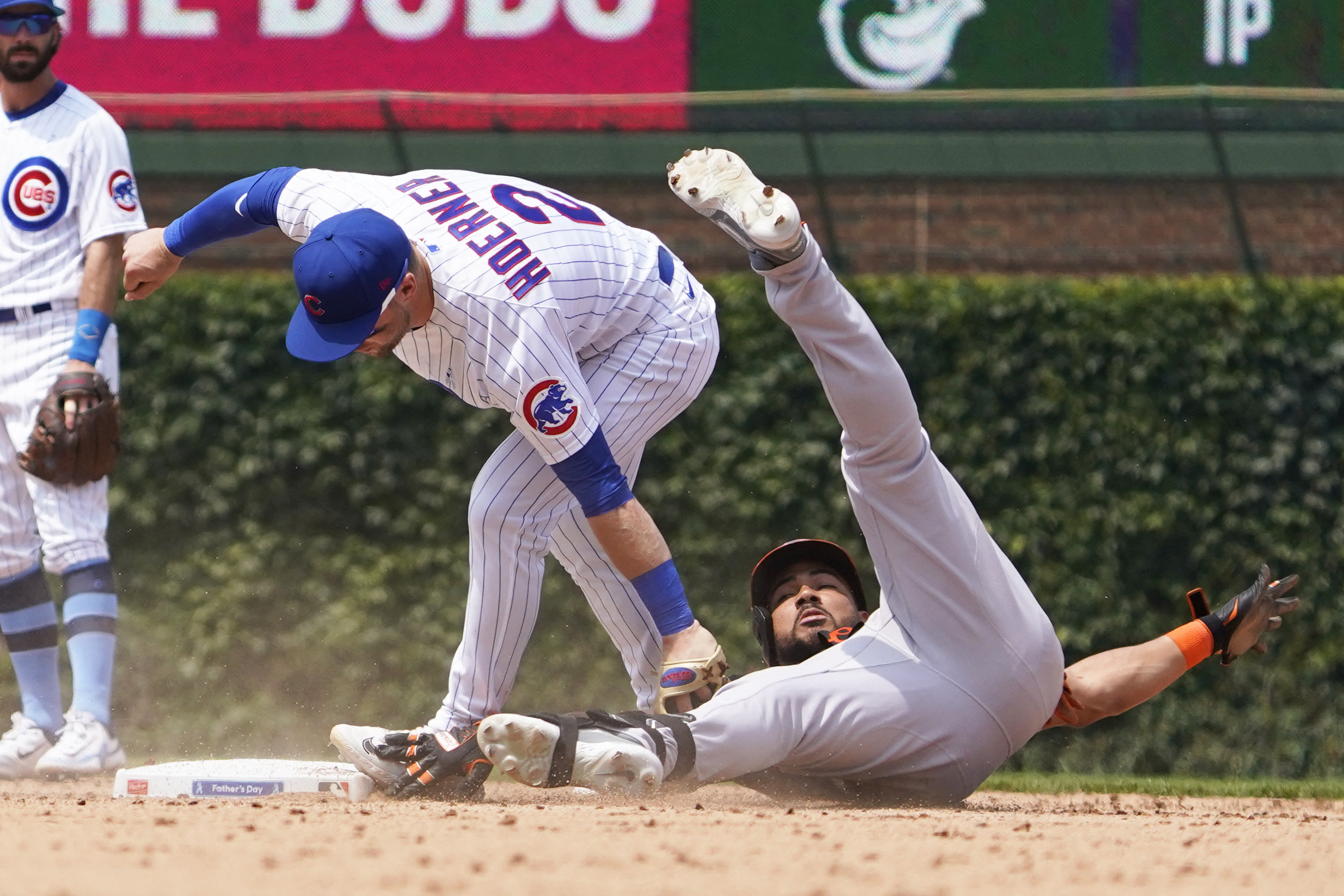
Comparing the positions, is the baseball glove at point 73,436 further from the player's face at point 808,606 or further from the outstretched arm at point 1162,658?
the outstretched arm at point 1162,658

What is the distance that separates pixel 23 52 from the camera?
4648mm

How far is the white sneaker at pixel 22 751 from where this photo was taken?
4.33 m

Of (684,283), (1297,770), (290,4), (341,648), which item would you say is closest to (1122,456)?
(1297,770)

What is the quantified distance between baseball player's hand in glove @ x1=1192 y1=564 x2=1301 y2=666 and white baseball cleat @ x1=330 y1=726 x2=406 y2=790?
6.93ft

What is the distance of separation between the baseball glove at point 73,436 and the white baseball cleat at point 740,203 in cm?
206

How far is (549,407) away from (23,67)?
245cm

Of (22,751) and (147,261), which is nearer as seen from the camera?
(147,261)

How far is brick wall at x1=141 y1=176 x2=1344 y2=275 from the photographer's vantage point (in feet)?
22.3

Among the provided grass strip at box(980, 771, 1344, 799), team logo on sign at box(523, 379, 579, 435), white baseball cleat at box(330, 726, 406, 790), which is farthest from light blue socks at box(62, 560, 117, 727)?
grass strip at box(980, 771, 1344, 799)

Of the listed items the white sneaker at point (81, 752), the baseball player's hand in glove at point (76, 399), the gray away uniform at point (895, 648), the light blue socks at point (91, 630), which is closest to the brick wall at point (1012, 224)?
the baseball player's hand in glove at point (76, 399)

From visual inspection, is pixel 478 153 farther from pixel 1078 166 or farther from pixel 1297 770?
pixel 1297 770

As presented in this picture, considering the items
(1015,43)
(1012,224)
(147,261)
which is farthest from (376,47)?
(147,261)

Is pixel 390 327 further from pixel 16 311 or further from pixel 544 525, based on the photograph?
pixel 16 311

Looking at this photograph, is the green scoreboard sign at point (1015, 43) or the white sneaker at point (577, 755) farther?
the green scoreboard sign at point (1015, 43)
